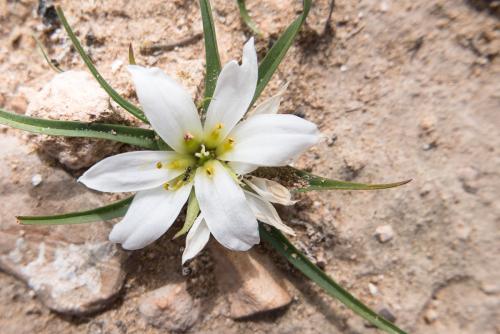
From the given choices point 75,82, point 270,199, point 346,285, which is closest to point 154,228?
point 270,199

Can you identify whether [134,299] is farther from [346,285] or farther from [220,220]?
[346,285]

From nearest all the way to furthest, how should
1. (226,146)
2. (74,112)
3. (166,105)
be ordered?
(166,105) < (226,146) < (74,112)

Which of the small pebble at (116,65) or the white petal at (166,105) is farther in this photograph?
the small pebble at (116,65)

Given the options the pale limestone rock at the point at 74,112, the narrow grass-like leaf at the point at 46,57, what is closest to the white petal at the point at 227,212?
the pale limestone rock at the point at 74,112

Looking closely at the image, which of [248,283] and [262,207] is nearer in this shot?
[262,207]

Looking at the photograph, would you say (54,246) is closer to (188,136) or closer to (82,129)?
(82,129)

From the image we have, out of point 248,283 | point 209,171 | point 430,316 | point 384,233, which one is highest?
point 209,171

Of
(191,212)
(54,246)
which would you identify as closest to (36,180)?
(54,246)

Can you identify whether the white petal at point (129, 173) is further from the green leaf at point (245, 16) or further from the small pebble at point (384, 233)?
the small pebble at point (384, 233)

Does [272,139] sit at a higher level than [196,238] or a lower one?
higher
